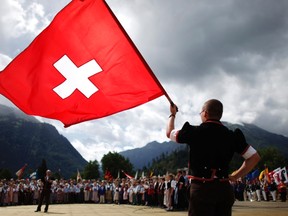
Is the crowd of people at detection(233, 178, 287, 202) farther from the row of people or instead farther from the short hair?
the short hair

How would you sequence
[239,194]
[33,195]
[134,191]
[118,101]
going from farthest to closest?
[239,194]
[33,195]
[134,191]
[118,101]

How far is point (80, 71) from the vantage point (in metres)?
6.93

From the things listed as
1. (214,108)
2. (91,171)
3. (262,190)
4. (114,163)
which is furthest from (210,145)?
(91,171)

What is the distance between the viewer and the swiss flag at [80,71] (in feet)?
20.6

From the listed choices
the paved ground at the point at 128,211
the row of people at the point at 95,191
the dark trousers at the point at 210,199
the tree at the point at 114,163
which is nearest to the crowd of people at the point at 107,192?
the row of people at the point at 95,191

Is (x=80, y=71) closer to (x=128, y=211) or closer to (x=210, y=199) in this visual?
(x=210, y=199)

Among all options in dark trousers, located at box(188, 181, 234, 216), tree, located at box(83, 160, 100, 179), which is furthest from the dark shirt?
tree, located at box(83, 160, 100, 179)

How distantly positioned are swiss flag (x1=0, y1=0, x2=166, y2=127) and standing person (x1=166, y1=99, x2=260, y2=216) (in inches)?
97.3

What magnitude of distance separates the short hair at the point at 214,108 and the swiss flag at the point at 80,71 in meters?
2.22

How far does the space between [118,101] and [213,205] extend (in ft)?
11.6

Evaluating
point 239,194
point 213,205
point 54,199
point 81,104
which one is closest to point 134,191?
point 54,199

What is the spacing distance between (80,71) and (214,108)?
3924mm

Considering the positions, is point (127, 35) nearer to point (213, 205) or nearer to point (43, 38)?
point (43, 38)

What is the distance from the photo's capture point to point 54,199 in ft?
95.8
